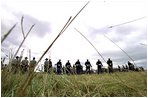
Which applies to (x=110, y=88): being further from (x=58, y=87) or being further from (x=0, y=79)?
(x=0, y=79)

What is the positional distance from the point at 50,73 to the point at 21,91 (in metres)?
1.27

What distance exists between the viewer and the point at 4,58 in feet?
4.57

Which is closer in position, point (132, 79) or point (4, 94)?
point (4, 94)

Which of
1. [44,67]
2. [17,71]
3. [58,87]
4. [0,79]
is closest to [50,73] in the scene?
[44,67]

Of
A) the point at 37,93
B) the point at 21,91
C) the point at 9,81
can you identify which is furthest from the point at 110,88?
the point at 21,91

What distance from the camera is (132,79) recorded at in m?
1.60

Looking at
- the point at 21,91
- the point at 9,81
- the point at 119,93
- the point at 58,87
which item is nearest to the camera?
the point at 21,91

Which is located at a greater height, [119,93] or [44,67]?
[44,67]

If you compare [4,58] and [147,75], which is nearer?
[147,75]

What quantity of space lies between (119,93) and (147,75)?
0.57 meters

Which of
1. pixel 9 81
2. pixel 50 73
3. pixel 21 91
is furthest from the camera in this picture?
pixel 50 73

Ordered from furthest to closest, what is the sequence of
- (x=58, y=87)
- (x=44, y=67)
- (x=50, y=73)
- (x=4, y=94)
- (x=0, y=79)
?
(x=50, y=73)
(x=44, y=67)
(x=58, y=87)
(x=4, y=94)
(x=0, y=79)

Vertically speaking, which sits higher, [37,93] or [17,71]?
[17,71]

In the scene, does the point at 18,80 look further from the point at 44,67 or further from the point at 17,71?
the point at 44,67
